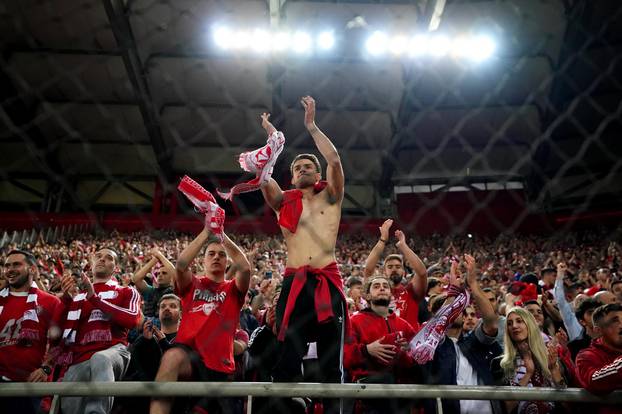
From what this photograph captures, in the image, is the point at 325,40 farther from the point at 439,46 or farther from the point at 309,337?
the point at 309,337

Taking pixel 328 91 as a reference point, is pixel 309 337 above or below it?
below

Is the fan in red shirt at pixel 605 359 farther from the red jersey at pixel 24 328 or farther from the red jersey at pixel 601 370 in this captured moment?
the red jersey at pixel 24 328

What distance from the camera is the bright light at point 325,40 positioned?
11.9 metres

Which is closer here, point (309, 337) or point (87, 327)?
point (309, 337)

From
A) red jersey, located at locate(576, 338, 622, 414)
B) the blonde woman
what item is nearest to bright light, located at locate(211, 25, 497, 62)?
the blonde woman

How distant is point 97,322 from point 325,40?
10.9 meters

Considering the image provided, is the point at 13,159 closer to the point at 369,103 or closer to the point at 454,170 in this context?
the point at 369,103

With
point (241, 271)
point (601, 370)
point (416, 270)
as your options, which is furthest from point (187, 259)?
point (601, 370)

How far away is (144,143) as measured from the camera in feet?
47.3

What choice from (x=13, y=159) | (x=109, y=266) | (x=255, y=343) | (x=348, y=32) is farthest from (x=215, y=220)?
(x=13, y=159)

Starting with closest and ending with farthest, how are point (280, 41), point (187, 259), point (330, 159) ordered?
point (330, 159), point (187, 259), point (280, 41)

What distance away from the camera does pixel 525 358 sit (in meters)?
2.51

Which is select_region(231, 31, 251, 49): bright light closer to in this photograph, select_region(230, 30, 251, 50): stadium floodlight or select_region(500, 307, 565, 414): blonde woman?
select_region(230, 30, 251, 50): stadium floodlight

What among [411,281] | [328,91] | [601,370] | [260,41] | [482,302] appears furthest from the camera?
[328,91]
